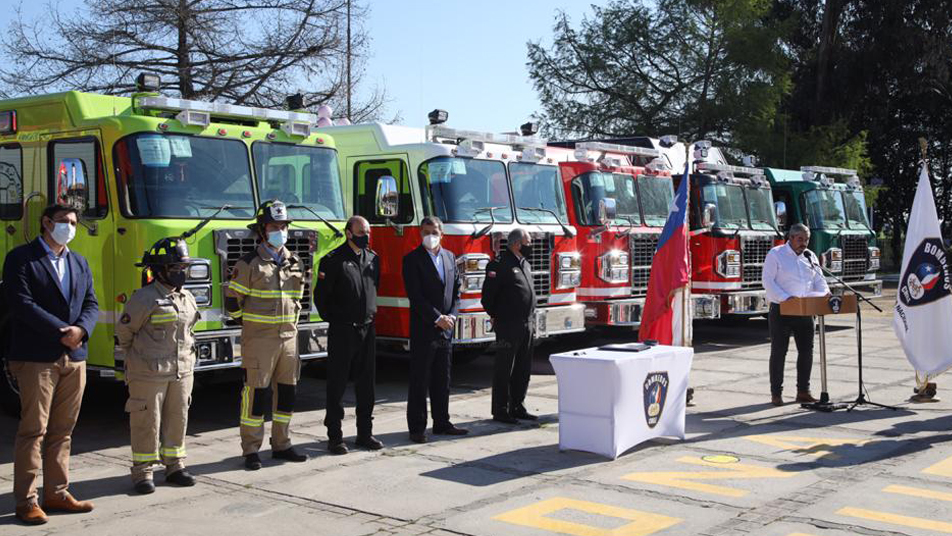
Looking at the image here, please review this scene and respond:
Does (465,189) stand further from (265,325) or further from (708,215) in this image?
(708,215)

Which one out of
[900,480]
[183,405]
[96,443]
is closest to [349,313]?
[183,405]

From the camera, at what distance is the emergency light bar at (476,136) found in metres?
11.8

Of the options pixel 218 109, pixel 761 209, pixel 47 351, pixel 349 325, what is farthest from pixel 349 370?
pixel 761 209

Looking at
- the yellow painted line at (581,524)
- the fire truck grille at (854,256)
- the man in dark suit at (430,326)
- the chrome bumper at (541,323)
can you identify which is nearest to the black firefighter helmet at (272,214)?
the man in dark suit at (430,326)

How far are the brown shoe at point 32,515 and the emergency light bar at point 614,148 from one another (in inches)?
357

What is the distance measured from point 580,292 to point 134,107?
663cm

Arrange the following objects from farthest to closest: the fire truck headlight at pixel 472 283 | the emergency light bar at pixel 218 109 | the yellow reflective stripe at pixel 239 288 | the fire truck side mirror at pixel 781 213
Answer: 1. the fire truck side mirror at pixel 781 213
2. the fire truck headlight at pixel 472 283
3. the emergency light bar at pixel 218 109
4. the yellow reflective stripe at pixel 239 288

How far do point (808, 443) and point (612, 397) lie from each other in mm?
1998

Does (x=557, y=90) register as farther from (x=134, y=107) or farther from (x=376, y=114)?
(x=134, y=107)

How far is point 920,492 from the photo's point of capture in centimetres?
708

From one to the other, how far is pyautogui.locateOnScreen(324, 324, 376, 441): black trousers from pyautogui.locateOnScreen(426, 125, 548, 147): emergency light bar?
152 inches

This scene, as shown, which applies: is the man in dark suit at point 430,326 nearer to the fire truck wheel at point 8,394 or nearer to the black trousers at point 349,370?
the black trousers at point 349,370

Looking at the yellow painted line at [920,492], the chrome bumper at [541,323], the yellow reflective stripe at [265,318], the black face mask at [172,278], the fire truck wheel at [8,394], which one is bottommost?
the yellow painted line at [920,492]

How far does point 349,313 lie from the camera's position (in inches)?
326
